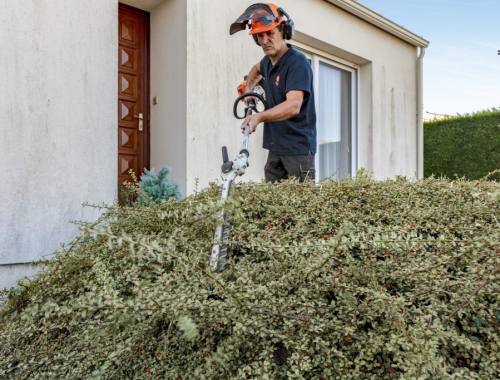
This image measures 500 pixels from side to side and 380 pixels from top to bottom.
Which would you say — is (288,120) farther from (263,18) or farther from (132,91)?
(132,91)

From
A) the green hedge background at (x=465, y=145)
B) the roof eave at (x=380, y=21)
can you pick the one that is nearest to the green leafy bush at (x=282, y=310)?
the roof eave at (x=380, y=21)

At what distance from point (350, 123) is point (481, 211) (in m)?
5.73

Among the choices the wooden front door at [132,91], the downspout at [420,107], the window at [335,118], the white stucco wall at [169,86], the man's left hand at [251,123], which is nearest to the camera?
the man's left hand at [251,123]

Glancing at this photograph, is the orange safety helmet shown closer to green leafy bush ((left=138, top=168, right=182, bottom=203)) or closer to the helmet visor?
the helmet visor

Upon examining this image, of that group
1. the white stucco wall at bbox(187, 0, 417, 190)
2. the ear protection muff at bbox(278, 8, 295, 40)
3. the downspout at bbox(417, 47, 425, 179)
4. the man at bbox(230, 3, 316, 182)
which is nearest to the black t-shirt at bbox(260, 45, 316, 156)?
the man at bbox(230, 3, 316, 182)

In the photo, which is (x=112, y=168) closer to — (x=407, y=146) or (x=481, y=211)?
(x=481, y=211)

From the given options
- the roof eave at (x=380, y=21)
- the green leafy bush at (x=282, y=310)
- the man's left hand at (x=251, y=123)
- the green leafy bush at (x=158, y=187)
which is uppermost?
the roof eave at (x=380, y=21)

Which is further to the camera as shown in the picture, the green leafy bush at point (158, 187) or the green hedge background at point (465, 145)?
the green hedge background at point (465, 145)

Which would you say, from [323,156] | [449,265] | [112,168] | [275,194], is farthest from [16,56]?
[323,156]

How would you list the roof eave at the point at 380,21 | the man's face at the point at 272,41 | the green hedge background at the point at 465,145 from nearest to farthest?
the man's face at the point at 272,41
the roof eave at the point at 380,21
the green hedge background at the point at 465,145

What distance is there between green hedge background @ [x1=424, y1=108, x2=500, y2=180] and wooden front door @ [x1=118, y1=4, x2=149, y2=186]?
796 centimetres

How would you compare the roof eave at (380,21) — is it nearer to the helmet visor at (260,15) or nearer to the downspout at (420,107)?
the downspout at (420,107)

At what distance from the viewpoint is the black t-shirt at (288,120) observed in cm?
330

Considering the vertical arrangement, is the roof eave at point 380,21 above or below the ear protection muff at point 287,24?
above
